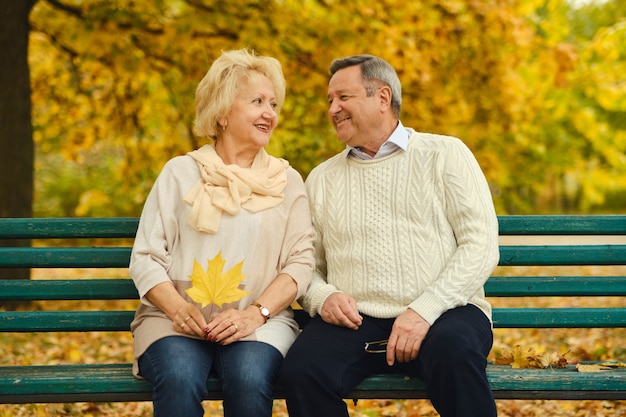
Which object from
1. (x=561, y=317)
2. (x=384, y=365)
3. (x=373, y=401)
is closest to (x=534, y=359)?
(x=561, y=317)

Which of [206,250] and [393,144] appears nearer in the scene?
[206,250]

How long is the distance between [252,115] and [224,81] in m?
0.20

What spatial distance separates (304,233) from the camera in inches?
134

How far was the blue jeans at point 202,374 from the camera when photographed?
2.85 metres

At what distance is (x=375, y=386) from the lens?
304 cm

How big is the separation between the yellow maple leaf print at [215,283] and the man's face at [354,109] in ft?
2.88

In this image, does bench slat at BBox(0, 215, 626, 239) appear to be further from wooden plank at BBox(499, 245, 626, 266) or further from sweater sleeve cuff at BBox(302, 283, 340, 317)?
sweater sleeve cuff at BBox(302, 283, 340, 317)

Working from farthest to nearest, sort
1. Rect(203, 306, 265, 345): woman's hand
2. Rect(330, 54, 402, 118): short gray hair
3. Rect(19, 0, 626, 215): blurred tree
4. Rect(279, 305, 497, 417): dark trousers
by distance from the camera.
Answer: Rect(19, 0, 626, 215): blurred tree < Rect(330, 54, 402, 118): short gray hair < Rect(203, 306, 265, 345): woman's hand < Rect(279, 305, 497, 417): dark trousers

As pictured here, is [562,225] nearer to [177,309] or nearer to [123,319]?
[177,309]

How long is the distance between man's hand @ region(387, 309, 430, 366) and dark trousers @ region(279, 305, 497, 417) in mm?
27

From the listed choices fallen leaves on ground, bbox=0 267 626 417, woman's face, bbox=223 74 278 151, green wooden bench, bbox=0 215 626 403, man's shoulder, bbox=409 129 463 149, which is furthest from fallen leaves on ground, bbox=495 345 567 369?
woman's face, bbox=223 74 278 151

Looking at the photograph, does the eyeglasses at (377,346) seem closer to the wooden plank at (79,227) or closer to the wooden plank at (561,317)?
the wooden plank at (561,317)

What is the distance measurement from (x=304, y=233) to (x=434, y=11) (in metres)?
5.76

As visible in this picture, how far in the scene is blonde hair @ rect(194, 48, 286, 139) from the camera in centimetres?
347
